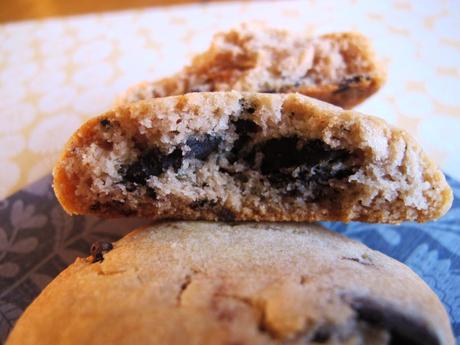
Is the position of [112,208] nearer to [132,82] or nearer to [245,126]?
[245,126]

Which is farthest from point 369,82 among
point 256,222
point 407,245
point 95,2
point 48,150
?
point 95,2

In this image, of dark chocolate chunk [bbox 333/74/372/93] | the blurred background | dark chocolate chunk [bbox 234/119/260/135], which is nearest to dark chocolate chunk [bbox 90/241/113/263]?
dark chocolate chunk [bbox 234/119/260/135]

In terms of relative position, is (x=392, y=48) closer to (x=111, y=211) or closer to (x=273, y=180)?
(x=273, y=180)

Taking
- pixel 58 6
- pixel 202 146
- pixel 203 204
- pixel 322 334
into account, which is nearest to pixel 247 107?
pixel 202 146

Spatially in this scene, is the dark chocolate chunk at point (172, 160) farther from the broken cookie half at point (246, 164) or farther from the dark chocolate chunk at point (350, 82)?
the dark chocolate chunk at point (350, 82)

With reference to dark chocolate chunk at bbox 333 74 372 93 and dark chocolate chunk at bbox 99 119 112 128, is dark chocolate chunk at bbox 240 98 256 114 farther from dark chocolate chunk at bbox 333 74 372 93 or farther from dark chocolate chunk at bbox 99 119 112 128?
dark chocolate chunk at bbox 333 74 372 93

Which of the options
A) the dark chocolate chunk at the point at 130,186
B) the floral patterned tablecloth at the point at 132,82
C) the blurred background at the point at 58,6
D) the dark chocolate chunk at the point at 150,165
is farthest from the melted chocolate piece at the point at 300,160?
the blurred background at the point at 58,6
